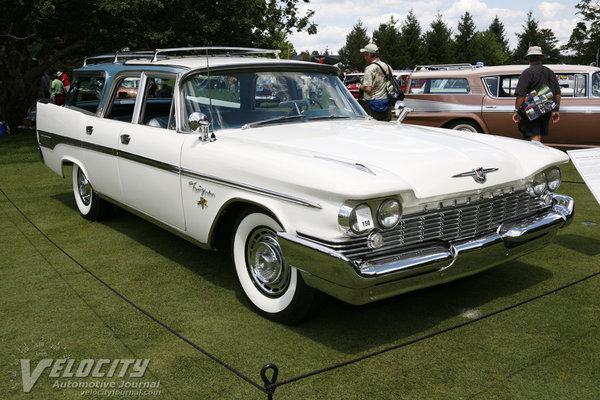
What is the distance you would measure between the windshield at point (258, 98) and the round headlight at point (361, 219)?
1551mm

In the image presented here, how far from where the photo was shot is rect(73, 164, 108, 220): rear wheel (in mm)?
5988

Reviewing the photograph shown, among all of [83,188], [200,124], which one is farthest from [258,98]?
[83,188]

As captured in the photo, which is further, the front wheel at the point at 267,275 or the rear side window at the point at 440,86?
the rear side window at the point at 440,86

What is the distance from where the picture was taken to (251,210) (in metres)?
3.61

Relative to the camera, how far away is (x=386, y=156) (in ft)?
11.2

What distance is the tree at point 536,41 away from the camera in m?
66.6

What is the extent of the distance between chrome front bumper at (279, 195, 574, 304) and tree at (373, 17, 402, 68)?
64414 mm

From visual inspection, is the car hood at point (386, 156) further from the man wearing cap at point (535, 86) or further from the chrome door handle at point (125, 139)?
the man wearing cap at point (535, 86)

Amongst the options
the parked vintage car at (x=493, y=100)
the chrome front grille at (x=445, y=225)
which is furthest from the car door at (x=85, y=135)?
the parked vintage car at (x=493, y=100)

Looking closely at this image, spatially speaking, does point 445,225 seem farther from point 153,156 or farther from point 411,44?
point 411,44

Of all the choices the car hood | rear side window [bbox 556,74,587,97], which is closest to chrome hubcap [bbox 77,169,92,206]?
the car hood

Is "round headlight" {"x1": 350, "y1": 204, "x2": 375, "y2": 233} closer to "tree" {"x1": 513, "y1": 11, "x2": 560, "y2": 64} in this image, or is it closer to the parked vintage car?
the parked vintage car

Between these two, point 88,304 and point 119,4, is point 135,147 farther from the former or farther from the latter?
point 119,4

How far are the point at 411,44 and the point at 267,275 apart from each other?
6746 centimetres
